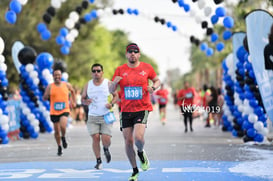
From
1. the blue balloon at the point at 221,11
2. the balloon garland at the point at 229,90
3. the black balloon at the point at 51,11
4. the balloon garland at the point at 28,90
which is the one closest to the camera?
the balloon garland at the point at 28,90

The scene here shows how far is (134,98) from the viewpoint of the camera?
9.01 m

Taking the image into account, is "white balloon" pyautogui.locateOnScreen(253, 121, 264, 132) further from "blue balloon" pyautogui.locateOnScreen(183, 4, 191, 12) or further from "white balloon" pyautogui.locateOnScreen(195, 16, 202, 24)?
"white balloon" pyautogui.locateOnScreen(195, 16, 202, 24)

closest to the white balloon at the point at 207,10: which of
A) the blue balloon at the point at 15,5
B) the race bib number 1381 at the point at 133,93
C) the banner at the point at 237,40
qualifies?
the banner at the point at 237,40

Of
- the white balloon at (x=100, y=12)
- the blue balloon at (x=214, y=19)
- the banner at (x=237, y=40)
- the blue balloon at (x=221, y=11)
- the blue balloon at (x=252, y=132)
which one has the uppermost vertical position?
the white balloon at (x=100, y=12)

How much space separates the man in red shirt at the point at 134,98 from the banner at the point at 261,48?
5029 mm

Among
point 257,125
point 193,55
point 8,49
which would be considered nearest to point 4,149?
point 257,125

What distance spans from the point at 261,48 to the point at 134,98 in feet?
17.9

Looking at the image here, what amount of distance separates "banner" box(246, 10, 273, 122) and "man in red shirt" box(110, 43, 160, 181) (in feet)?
16.5

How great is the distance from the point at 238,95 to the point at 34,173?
9.41m

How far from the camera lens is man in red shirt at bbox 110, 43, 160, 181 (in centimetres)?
898

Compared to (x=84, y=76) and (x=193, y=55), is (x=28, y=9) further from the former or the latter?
(x=193, y=55)

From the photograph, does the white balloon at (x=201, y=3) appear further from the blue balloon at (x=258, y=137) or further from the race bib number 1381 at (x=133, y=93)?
the race bib number 1381 at (x=133, y=93)

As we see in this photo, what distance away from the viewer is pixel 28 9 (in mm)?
50219

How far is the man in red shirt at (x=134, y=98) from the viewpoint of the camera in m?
8.98
